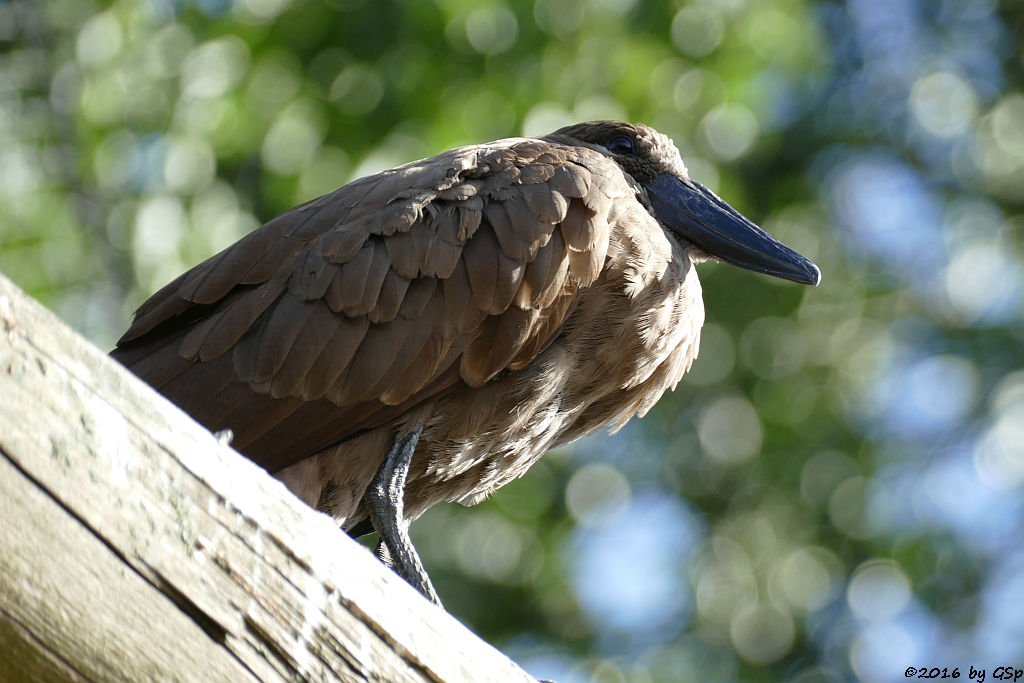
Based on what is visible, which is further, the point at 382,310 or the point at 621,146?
the point at 621,146

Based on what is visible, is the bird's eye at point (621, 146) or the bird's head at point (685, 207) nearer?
the bird's head at point (685, 207)

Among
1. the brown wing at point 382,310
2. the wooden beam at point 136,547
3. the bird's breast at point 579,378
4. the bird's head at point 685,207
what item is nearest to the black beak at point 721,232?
the bird's head at point 685,207

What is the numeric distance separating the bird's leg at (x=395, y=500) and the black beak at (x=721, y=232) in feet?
3.65

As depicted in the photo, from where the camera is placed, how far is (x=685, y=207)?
374cm

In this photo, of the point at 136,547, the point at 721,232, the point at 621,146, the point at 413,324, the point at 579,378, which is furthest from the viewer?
the point at 621,146

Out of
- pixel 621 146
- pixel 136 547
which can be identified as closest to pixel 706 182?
pixel 621 146

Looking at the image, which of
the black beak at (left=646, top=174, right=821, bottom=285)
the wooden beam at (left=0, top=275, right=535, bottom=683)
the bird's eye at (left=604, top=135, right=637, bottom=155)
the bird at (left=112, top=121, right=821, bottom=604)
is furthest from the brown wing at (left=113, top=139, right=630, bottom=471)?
the wooden beam at (left=0, top=275, right=535, bottom=683)

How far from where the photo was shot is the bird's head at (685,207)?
141 inches

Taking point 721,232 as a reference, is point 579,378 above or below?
below

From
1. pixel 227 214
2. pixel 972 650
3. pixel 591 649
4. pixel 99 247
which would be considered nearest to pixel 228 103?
pixel 227 214

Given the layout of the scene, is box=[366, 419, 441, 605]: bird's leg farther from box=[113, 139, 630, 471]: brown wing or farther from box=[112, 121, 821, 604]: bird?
box=[113, 139, 630, 471]: brown wing

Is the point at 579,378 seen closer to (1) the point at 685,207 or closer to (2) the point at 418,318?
(2) the point at 418,318

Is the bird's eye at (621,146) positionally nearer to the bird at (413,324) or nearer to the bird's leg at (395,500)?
the bird at (413,324)

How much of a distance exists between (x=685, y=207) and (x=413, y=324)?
1104mm
